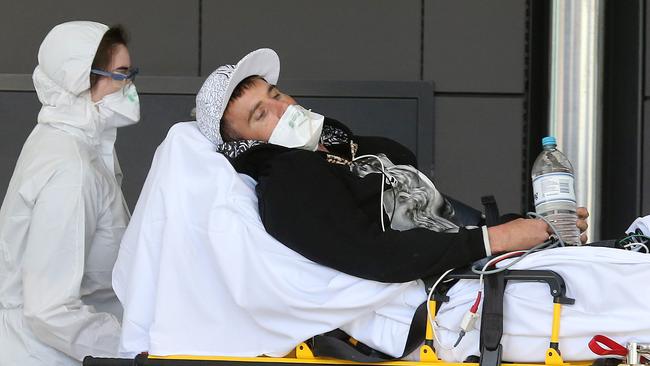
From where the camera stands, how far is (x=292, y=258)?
2730 millimetres

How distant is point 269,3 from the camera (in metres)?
5.07

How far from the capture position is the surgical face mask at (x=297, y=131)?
306 centimetres

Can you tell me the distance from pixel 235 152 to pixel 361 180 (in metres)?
0.36

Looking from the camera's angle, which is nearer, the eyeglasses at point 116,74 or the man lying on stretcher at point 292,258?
the man lying on stretcher at point 292,258

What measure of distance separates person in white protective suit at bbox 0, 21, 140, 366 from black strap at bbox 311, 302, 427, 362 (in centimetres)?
73

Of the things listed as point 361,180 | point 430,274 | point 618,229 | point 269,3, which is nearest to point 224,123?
point 361,180

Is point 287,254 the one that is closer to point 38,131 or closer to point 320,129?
point 320,129

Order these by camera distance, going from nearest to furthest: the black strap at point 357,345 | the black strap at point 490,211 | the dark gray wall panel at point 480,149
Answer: the black strap at point 357,345
the black strap at point 490,211
the dark gray wall panel at point 480,149

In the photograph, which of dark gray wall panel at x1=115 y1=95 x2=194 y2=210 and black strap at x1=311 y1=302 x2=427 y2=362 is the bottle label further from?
dark gray wall panel at x1=115 y1=95 x2=194 y2=210

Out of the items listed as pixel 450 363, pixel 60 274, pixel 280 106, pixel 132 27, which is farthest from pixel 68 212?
pixel 132 27

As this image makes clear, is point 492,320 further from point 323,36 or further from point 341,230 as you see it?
point 323,36

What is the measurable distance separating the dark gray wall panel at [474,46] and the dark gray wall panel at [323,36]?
0.27ft

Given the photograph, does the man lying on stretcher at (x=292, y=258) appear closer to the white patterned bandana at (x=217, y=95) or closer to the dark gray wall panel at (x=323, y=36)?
the white patterned bandana at (x=217, y=95)

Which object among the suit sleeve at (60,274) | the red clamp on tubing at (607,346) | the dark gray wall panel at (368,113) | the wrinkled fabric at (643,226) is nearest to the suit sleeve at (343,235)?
the red clamp on tubing at (607,346)
